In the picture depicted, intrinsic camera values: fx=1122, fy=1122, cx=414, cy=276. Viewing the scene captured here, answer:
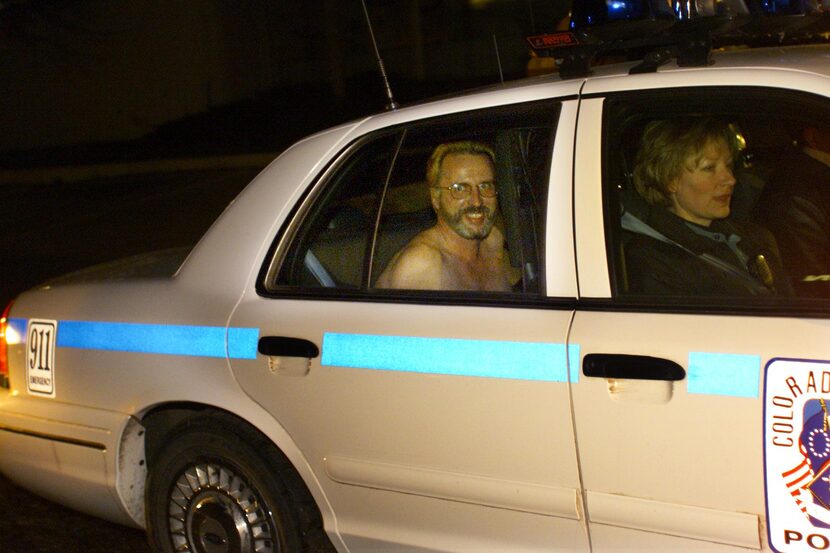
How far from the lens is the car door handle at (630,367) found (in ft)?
8.38

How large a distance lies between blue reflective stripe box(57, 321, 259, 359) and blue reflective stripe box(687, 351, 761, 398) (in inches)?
51.0

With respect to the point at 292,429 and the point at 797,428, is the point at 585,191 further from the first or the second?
the point at 292,429

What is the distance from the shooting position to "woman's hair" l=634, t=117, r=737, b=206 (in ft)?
9.44

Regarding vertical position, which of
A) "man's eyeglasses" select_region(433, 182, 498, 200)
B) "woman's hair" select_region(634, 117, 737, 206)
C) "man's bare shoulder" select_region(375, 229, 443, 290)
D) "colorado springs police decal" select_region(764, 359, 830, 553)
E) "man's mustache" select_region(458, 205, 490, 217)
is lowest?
"colorado springs police decal" select_region(764, 359, 830, 553)

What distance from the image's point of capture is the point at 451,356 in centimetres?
288

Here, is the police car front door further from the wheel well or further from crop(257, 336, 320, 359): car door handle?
the wheel well

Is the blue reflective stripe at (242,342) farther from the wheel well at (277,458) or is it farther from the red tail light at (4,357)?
the red tail light at (4,357)

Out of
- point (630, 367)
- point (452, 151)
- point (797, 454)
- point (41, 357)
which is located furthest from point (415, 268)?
point (41, 357)

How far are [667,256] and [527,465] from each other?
629 millimetres

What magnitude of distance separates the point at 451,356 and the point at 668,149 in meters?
0.79

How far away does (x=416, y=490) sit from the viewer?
9.75 feet

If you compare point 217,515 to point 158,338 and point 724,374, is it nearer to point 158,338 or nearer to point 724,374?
point 158,338

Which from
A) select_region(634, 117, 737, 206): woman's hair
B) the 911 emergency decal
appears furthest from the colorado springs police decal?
the 911 emergency decal

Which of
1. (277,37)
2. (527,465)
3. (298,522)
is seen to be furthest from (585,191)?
(277,37)
